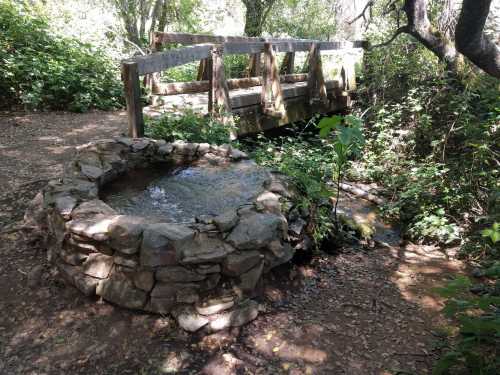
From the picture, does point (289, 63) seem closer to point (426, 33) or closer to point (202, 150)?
point (426, 33)

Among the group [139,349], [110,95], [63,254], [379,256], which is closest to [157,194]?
[63,254]

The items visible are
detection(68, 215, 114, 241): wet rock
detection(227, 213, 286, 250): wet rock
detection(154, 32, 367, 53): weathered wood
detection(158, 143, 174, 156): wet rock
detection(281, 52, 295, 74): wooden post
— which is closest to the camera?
detection(68, 215, 114, 241): wet rock

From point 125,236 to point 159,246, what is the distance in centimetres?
26

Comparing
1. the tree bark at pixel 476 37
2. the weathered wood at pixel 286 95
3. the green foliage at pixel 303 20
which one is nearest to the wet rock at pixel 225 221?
the weathered wood at pixel 286 95

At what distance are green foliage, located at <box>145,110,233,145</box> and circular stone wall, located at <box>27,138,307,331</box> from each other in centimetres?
175

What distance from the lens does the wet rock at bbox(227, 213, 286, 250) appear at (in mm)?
2955

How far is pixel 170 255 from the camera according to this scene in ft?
9.04

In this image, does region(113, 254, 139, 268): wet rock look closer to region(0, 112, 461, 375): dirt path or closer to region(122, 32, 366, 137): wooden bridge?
region(0, 112, 461, 375): dirt path

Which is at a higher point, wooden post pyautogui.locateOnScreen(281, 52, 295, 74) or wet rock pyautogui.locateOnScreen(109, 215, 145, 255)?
wooden post pyautogui.locateOnScreen(281, 52, 295, 74)

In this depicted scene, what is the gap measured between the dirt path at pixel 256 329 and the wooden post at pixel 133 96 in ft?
4.94

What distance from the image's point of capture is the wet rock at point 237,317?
9.09 ft

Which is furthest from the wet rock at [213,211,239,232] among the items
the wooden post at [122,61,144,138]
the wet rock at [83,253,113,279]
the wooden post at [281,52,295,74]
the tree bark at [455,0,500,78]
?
the wooden post at [281,52,295,74]

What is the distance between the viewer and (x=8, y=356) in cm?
247

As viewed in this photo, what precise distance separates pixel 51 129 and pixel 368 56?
6.75 metres
